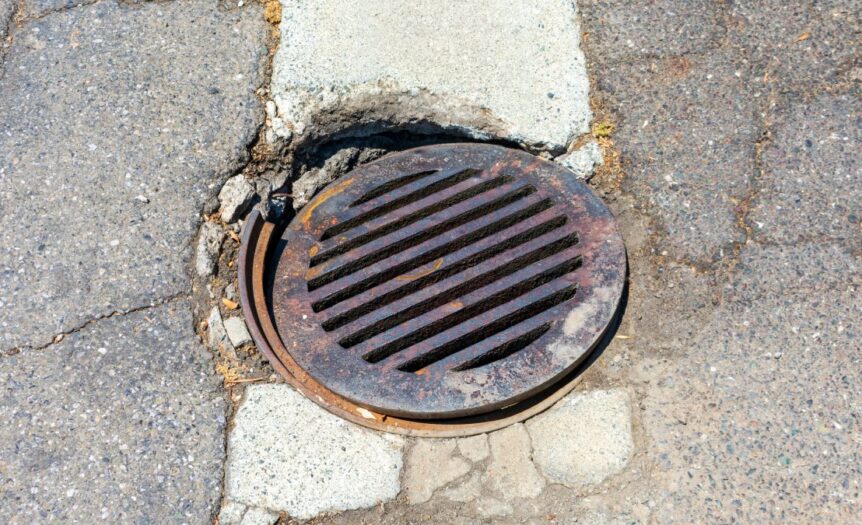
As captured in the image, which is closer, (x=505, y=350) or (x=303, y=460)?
(x=303, y=460)

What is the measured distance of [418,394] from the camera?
6.50 feet

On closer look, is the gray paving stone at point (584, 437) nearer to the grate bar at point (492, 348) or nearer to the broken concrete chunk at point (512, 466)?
the broken concrete chunk at point (512, 466)

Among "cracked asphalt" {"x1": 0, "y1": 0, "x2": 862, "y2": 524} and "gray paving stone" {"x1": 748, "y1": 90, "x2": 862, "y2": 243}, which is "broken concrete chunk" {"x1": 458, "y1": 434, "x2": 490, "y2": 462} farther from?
"gray paving stone" {"x1": 748, "y1": 90, "x2": 862, "y2": 243}

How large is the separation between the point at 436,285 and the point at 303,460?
594mm

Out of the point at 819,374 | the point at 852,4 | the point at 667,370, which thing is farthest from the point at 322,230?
the point at 852,4

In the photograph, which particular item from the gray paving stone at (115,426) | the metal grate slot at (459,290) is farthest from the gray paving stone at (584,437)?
the gray paving stone at (115,426)

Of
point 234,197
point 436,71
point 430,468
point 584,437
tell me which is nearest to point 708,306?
point 584,437

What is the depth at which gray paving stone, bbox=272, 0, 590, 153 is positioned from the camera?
7.80ft

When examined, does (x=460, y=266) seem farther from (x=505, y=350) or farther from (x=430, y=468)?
(x=430, y=468)

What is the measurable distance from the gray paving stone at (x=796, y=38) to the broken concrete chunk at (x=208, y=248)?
1.65 meters

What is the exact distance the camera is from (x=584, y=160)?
7.66 ft

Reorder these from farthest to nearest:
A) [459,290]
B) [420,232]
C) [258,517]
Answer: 1. [420,232]
2. [459,290]
3. [258,517]

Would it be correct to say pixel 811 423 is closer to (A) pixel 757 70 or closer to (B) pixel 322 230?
(A) pixel 757 70

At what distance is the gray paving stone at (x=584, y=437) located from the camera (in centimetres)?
182
